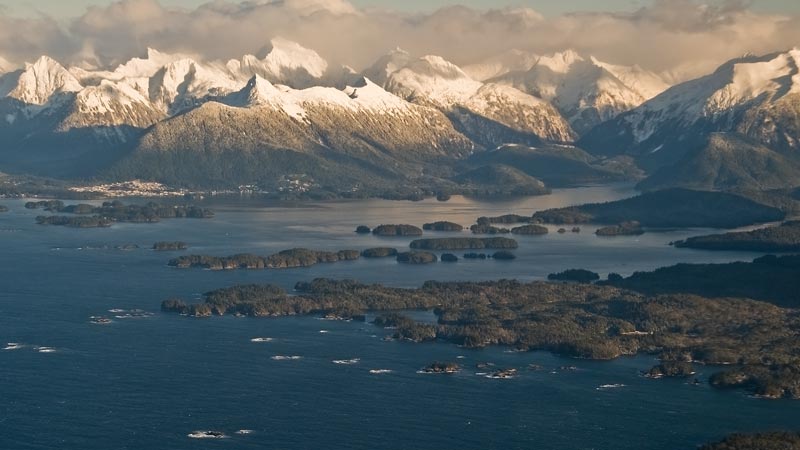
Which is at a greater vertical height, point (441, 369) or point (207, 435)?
point (441, 369)

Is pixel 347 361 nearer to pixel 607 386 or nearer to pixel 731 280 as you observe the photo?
pixel 607 386

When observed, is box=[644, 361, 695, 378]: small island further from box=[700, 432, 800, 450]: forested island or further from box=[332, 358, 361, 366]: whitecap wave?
box=[700, 432, 800, 450]: forested island

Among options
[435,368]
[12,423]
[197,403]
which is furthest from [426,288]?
[12,423]

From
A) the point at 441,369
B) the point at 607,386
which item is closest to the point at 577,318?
the point at 441,369

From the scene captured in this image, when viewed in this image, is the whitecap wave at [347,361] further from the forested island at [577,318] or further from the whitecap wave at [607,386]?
the whitecap wave at [607,386]

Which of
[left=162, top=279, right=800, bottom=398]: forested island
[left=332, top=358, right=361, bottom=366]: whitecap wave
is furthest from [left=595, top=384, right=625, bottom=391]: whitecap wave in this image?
[left=332, top=358, right=361, bottom=366]: whitecap wave

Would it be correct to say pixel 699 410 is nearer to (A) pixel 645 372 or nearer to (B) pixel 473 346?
(A) pixel 645 372

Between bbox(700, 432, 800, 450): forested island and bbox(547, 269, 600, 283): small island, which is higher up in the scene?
bbox(547, 269, 600, 283): small island

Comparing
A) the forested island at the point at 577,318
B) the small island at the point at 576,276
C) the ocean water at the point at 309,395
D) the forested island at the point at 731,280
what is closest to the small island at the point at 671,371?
the forested island at the point at 577,318

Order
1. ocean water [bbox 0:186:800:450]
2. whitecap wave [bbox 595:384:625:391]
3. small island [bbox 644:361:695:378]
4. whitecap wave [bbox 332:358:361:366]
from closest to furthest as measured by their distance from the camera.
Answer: ocean water [bbox 0:186:800:450] < whitecap wave [bbox 595:384:625:391] < small island [bbox 644:361:695:378] < whitecap wave [bbox 332:358:361:366]

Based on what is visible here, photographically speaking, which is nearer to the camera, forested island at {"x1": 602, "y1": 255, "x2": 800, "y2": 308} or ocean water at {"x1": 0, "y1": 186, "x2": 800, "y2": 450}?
ocean water at {"x1": 0, "y1": 186, "x2": 800, "y2": 450}
